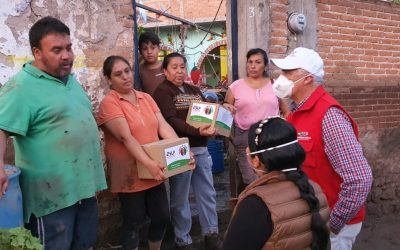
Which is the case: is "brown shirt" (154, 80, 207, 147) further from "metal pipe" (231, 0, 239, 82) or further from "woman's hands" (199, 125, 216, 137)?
"metal pipe" (231, 0, 239, 82)

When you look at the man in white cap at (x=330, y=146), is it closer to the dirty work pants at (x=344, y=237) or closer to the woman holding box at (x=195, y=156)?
the dirty work pants at (x=344, y=237)

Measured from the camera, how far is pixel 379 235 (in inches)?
225

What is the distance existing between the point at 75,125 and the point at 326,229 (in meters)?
1.67

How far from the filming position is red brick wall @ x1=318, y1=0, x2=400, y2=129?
19.2 feet

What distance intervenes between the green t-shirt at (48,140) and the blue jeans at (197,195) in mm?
1213

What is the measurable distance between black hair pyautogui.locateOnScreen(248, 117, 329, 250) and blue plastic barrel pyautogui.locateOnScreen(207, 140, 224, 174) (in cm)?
470

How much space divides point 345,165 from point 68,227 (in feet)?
5.81

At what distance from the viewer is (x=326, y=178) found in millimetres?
2512

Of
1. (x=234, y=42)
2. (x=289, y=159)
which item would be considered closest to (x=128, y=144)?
(x=289, y=159)

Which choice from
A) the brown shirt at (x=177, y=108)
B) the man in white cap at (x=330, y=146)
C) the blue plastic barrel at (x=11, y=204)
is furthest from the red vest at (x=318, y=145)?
the blue plastic barrel at (x=11, y=204)

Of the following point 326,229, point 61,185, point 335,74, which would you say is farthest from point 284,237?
point 335,74

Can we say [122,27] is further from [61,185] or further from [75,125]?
[61,185]

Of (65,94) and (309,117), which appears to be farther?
(65,94)

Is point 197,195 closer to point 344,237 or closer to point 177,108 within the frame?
point 177,108
